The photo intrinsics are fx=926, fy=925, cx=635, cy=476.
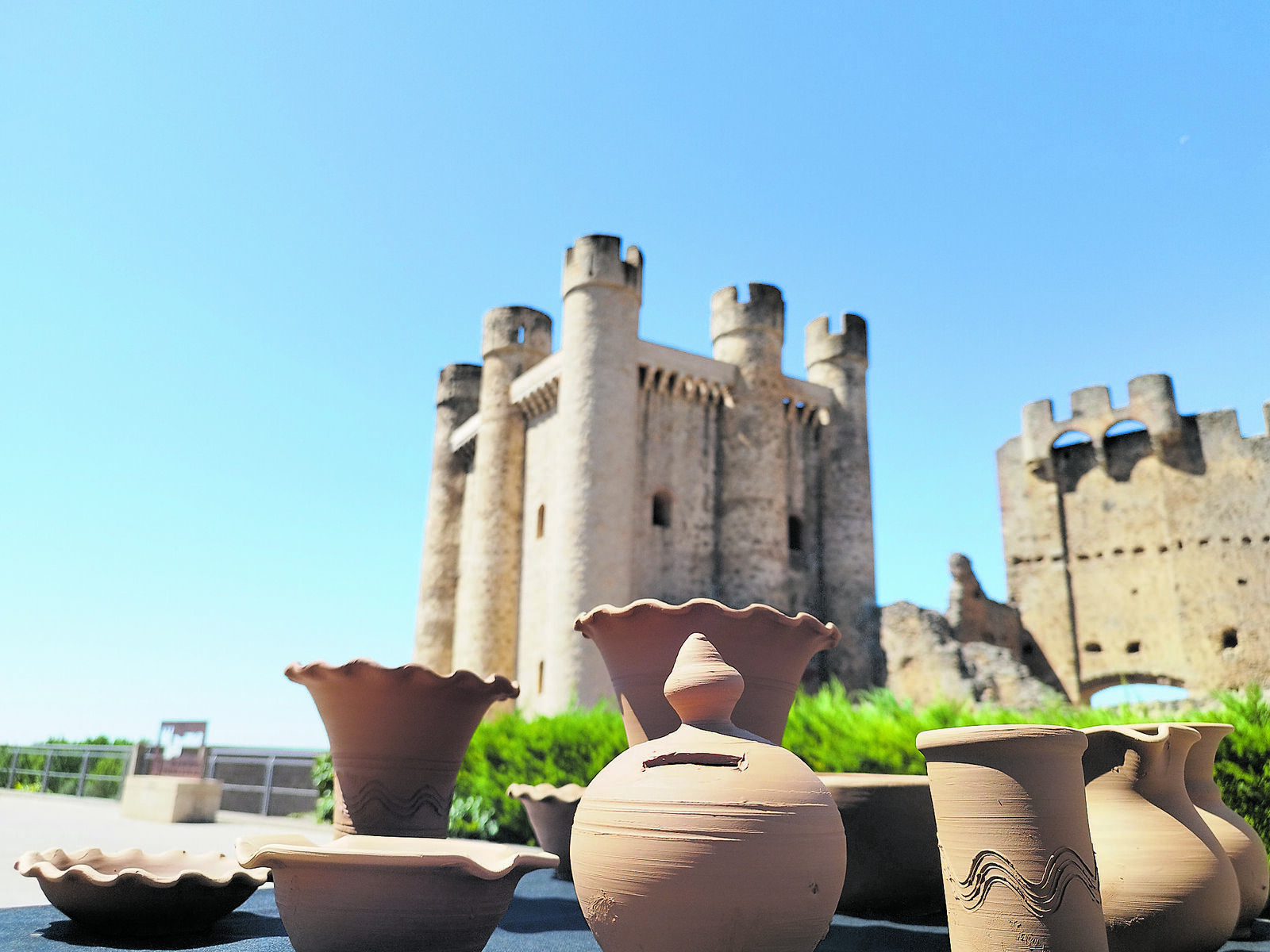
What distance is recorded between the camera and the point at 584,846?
309 cm

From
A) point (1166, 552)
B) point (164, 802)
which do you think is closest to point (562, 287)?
point (164, 802)

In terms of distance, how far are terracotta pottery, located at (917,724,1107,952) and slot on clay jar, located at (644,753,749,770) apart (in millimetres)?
937

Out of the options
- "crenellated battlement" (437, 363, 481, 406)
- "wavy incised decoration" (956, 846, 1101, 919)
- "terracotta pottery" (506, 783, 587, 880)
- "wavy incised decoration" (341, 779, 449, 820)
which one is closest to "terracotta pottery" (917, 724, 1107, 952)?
"wavy incised decoration" (956, 846, 1101, 919)

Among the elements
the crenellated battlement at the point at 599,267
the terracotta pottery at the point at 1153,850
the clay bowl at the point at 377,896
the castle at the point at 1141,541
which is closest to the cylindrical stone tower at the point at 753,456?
the crenellated battlement at the point at 599,267

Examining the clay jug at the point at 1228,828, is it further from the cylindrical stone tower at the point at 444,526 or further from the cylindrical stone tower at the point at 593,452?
the cylindrical stone tower at the point at 444,526

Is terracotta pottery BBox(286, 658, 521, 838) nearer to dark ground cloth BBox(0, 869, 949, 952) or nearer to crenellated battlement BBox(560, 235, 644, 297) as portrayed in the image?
dark ground cloth BBox(0, 869, 949, 952)

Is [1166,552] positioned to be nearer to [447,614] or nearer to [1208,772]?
[447,614]

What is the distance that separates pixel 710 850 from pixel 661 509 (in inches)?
622

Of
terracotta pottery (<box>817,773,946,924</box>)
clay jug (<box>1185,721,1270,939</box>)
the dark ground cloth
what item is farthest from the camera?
terracotta pottery (<box>817,773,946,924</box>)

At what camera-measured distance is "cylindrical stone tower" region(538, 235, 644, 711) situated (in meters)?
16.0

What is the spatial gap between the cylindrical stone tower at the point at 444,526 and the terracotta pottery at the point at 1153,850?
18.0 meters

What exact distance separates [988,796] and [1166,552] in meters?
19.4

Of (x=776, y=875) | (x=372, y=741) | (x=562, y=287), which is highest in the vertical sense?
(x=562, y=287)

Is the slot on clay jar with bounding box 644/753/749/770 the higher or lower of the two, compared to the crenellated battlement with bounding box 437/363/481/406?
lower
